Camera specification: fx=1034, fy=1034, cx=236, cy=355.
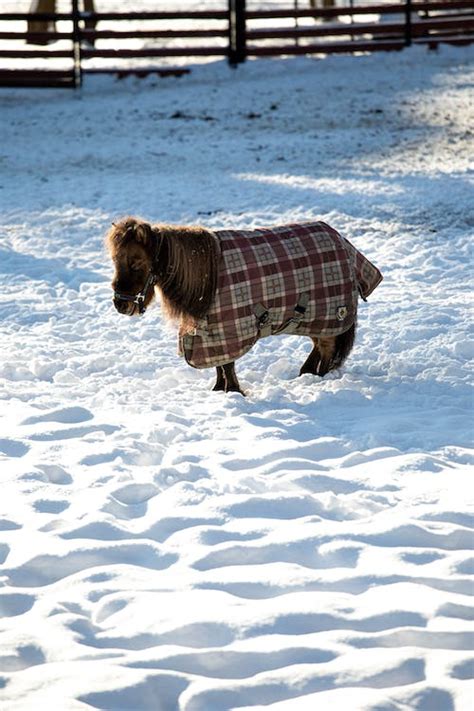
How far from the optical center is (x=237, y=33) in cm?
1730

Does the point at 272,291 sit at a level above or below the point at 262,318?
above

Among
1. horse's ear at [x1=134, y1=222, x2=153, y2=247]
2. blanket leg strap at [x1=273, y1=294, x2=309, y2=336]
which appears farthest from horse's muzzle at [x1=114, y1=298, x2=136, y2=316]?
blanket leg strap at [x1=273, y1=294, x2=309, y2=336]

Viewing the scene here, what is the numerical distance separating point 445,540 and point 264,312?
7.05 feet

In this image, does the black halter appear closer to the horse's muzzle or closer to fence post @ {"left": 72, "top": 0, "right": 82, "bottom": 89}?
the horse's muzzle

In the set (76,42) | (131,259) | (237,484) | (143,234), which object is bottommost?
(237,484)

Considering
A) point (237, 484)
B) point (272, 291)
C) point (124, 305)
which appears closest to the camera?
point (237, 484)

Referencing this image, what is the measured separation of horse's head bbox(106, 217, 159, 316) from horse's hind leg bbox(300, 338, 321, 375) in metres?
1.38

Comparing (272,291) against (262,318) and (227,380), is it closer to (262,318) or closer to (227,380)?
(262,318)

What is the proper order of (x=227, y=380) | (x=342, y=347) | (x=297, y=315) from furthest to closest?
(x=342, y=347)
(x=227, y=380)
(x=297, y=315)

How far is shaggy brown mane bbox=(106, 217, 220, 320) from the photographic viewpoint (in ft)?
19.5

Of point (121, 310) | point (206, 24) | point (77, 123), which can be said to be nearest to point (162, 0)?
point (206, 24)

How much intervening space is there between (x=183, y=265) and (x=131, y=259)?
13.2 inches

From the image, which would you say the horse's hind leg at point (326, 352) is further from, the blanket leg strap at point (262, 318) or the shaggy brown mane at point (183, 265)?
the shaggy brown mane at point (183, 265)

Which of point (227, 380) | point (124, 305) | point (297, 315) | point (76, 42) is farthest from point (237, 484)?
point (76, 42)
